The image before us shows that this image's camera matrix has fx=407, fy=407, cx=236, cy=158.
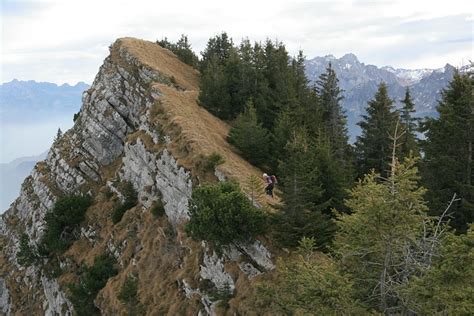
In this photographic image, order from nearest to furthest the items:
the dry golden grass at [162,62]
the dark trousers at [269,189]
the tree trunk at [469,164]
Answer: the tree trunk at [469,164], the dark trousers at [269,189], the dry golden grass at [162,62]

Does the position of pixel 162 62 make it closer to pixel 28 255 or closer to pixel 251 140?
pixel 251 140

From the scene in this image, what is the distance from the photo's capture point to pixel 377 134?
44.7 meters

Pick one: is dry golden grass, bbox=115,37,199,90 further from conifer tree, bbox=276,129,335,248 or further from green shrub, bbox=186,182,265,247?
conifer tree, bbox=276,129,335,248

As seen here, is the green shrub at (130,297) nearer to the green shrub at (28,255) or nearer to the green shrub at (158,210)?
the green shrub at (158,210)

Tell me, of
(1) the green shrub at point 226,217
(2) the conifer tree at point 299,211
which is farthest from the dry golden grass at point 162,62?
(2) the conifer tree at point 299,211

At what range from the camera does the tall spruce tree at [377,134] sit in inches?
1757

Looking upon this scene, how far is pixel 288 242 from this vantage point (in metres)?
28.4

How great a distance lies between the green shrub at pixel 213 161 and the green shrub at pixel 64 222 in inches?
949

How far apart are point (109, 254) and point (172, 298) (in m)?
13.8

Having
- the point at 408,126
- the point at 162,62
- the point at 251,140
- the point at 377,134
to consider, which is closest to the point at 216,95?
the point at 251,140

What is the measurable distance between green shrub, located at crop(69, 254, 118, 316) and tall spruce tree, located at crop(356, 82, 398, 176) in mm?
29979

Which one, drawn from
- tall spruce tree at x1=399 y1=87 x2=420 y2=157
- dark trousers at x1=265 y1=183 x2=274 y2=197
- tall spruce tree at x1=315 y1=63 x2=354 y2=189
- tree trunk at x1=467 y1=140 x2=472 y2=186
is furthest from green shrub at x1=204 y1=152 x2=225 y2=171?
tall spruce tree at x1=399 y1=87 x2=420 y2=157

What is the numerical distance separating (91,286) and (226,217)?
868 inches

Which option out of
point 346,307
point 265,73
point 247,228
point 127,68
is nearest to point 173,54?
point 127,68
